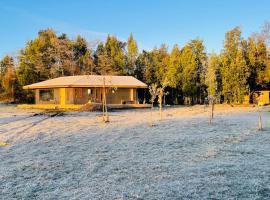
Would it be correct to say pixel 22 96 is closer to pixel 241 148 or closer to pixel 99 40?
pixel 99 40

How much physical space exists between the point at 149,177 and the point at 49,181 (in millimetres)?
1771

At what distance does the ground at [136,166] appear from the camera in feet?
15.3

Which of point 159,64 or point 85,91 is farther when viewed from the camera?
point 159,64

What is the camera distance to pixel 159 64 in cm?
4034

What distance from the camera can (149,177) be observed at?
543cm

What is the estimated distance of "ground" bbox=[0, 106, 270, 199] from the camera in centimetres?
467

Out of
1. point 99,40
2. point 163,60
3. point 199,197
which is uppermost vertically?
point 99,40

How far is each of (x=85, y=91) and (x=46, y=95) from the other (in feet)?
15.6

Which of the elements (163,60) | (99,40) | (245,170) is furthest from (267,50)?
(245,170)

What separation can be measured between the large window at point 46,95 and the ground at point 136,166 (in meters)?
20.9

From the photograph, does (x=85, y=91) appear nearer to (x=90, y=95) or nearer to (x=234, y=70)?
(x=90, y=95)

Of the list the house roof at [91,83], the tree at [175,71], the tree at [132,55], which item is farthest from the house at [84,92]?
the tree at [132,55]

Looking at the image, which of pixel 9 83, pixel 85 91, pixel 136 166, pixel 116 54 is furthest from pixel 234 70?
pixel 9 83

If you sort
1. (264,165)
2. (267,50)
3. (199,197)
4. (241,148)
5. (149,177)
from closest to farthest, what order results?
(199,197) < (149,177) < (264,165) < (241,148) < (267,50)
